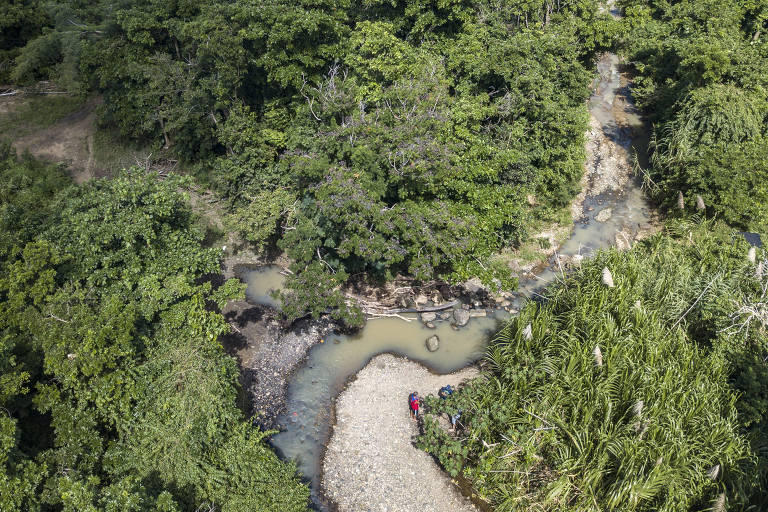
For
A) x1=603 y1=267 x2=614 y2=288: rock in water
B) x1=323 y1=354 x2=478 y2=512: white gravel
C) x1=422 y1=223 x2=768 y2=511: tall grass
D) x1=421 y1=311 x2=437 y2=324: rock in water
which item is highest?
x1=603 y1=267 x2=614 y2=288: rock in water

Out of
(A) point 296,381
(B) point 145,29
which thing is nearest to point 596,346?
(A) point 296,381

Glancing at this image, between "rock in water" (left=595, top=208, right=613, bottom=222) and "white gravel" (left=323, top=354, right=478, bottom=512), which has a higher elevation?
"rock in water" (left=595, top=208, right=613, bottom=222)

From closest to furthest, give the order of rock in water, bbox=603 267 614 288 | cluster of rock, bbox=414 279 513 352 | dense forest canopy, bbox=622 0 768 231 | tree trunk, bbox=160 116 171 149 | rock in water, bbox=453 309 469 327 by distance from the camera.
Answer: rock in water, bbox=603 267 614 288, rock in water, bbox=453 309 469 327, cluster of rock, bbox=414 279 513 352, dense forest canopy, bbox=622 0 768 231, tree trunk, bbox=160 116 171 149

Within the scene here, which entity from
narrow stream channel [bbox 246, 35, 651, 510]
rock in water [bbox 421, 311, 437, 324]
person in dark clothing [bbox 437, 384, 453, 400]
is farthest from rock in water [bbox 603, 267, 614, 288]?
rock in water [bbox 421, 311, 437, 324]

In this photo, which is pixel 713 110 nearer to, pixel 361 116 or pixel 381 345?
pixel 361 116

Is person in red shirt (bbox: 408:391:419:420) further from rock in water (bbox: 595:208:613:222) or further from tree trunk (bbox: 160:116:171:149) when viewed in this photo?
tree trunk (bbox: 160:116:171:149)

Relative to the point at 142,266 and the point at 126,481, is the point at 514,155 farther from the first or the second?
the point at 126,481

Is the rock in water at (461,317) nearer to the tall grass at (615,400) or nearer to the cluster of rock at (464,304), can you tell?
the cluster of rock at (464,304)
